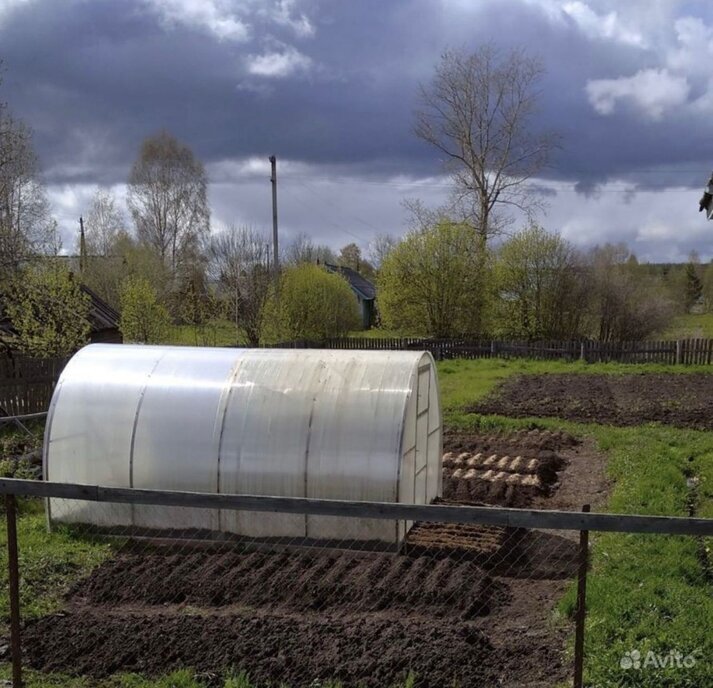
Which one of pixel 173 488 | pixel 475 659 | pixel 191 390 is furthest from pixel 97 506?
pixel 475 659

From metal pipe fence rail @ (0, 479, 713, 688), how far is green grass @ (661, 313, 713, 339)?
3347cm

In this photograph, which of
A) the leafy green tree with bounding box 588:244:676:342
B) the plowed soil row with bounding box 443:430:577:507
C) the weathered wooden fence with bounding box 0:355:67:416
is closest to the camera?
the plowed soil row with bounding box 443:430:577:507

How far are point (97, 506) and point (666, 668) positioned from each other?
253 inches

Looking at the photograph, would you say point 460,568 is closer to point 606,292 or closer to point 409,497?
point 409,497

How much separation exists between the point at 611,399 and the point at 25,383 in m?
14.6

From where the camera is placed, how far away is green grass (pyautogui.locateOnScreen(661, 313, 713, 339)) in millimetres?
39081

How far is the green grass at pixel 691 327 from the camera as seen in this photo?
3908 centimetres

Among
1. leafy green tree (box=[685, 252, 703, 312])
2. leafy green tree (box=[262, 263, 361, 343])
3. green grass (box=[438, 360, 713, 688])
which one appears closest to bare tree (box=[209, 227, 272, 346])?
leafy green tree (box=[262, 263, 361, 343])

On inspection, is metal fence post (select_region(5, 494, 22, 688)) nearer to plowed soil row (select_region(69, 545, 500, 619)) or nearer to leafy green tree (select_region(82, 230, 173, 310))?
plowed soil row (select_region(69, 545, 500, 619))

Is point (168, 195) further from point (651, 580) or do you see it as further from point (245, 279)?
point (651, 580)

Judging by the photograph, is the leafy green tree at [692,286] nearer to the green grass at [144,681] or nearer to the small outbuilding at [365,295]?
the small outbuilding at [365,295]

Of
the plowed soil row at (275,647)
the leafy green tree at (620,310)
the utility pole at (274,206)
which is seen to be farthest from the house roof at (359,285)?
the plowed soil row at (275,647)

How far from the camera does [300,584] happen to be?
672 centimetres

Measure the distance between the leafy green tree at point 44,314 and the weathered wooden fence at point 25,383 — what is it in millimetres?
2699
